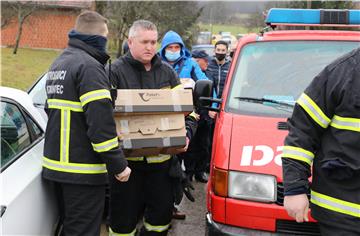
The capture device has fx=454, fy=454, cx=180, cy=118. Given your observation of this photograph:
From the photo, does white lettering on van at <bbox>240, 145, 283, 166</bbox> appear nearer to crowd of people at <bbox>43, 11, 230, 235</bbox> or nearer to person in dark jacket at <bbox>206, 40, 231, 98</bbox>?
crowd of people at <bbox>43, 11, 230, 235</bbox>

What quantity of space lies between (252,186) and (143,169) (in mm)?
894

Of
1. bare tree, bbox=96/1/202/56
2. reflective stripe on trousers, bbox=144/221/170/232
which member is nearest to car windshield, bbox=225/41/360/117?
reflective stripe on trousers, bbox=144/221/170/232

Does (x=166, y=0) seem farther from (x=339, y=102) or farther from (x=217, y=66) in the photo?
(x=339, y=102)

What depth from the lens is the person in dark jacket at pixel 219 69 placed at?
20.4 feet

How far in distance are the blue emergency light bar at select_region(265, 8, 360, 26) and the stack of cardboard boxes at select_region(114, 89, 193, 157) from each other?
158 centimetres

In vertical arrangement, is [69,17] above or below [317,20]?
below

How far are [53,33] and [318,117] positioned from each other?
103 ft

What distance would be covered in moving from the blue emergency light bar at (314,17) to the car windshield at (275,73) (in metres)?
0.54

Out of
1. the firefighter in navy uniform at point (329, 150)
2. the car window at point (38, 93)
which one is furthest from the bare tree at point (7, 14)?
the firefighter in navy uniform at point (329, 150)

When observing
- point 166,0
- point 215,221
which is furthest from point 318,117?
point 166,0

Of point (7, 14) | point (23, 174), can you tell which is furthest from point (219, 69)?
point (7, 14)

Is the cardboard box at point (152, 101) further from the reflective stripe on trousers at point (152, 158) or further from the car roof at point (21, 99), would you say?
the car roof at point (21, 99)

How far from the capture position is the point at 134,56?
3.37m

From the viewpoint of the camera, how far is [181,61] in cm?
496
